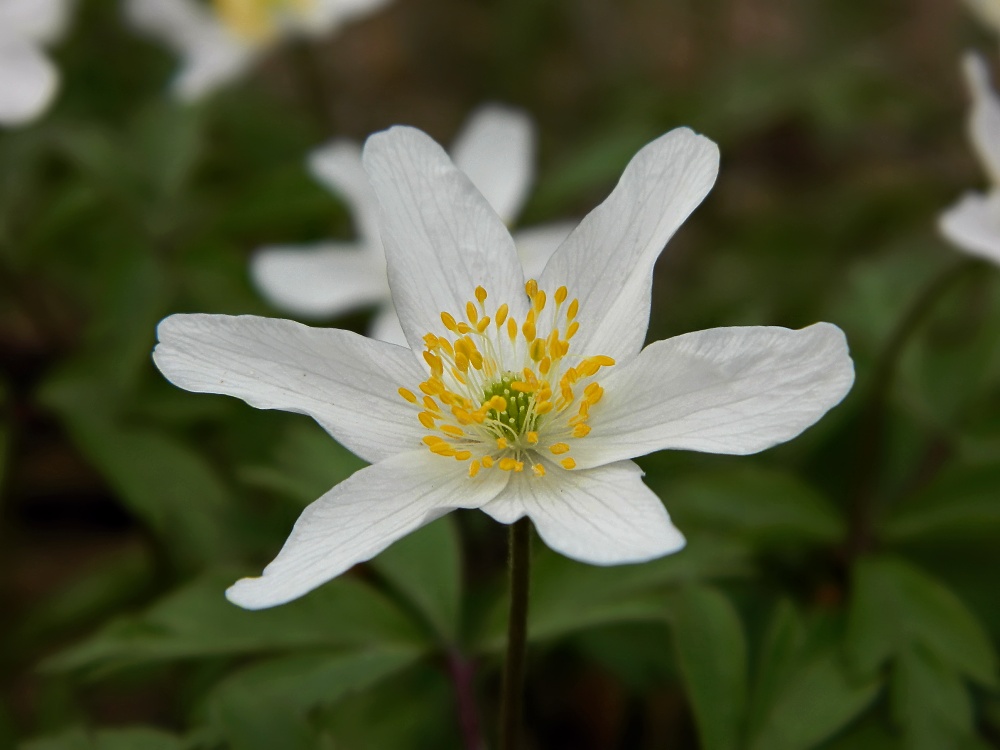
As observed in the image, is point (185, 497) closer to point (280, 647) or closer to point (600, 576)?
point (280, 647)

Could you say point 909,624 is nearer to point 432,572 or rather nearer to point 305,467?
point 432,572

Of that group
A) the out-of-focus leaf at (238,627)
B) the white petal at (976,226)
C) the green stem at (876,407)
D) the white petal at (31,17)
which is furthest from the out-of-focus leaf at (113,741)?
the white petal at (31,17)

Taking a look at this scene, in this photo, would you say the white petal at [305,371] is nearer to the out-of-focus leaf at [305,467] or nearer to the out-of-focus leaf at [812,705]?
the out-of-focus leaf at [305,467]

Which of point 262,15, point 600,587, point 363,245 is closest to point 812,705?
point 600,587

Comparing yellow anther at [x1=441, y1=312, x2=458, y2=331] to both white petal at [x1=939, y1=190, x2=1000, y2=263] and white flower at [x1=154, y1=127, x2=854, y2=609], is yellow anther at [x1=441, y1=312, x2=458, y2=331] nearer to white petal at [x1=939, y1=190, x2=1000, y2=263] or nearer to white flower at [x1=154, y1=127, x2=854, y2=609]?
white flower at [x1=154, y1=127, x2=854, y2=609]

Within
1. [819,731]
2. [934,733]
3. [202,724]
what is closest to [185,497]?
[202,724]
